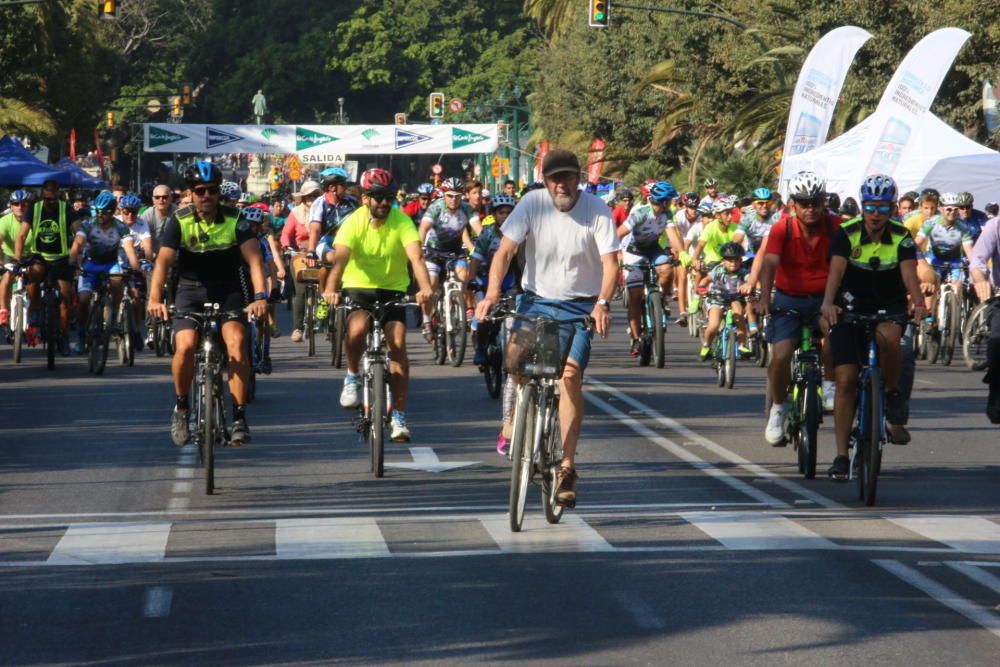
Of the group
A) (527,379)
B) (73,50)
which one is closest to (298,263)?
(527,379)

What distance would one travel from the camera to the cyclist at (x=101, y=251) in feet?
69.5

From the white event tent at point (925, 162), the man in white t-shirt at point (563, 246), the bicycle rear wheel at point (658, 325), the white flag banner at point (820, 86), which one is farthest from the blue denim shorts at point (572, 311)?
the white flag banner at point (820, 86)

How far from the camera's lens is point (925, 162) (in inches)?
1085

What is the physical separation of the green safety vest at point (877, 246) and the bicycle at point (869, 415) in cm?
30

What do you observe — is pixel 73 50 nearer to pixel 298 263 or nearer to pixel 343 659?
pixel 298 263

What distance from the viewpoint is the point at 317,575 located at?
862 cm

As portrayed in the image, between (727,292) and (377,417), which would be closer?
(377,417)

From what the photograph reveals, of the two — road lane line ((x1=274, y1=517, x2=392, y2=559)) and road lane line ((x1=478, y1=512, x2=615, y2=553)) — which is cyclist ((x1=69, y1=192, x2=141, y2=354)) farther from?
road lane line ((x1=478, y1=512, x2=615, y2=553))

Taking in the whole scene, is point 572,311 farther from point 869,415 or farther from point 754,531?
point 869,415

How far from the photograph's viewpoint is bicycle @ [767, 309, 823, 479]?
39.3 feet

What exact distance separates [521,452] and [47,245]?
13553mm

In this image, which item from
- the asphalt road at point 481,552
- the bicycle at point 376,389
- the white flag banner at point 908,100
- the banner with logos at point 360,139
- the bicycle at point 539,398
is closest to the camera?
the asphalt road at point 481,552

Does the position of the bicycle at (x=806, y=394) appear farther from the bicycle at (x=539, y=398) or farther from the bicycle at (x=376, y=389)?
the bicycle at (x=376, y=389)

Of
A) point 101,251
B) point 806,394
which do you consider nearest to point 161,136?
point 101,251
